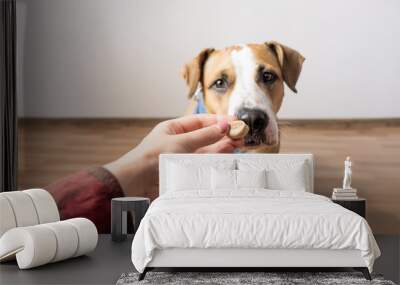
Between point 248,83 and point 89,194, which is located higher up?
point 248,83

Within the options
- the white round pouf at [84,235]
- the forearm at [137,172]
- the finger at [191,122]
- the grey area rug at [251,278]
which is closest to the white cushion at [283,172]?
the finger at [191,122]

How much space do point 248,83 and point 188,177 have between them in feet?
3.85

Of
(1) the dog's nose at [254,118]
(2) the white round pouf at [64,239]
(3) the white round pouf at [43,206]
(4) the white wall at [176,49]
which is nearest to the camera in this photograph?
(2) the white round pouf at [64,239]

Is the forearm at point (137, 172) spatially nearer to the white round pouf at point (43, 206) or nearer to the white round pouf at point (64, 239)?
the white round pouf at point (43, 206)

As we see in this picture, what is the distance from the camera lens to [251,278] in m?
4.46

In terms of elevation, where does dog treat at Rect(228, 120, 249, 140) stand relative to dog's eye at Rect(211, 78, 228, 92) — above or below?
below

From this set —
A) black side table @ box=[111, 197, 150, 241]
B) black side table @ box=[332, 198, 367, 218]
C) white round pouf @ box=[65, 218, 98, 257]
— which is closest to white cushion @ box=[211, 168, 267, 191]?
black side table @ box=[111, 197, 150, 241]

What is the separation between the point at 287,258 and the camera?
4.44m

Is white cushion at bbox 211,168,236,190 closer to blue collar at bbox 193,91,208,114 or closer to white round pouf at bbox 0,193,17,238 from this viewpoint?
blue collar at bbox 193,91,208,114

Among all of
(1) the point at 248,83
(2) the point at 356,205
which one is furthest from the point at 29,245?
(2) the point at 356,205

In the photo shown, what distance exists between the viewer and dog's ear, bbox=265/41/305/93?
661 cm

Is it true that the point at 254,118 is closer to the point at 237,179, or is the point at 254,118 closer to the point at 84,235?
the point at 237,179

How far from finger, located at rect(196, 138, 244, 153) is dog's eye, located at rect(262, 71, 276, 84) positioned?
0.69 m

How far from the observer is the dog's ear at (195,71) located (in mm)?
6660
